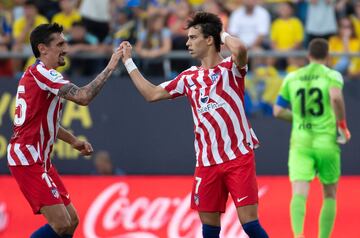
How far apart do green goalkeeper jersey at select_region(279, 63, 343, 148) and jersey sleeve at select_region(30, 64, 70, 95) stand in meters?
3.49

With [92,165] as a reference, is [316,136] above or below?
above

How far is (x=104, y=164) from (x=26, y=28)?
2.57 meters

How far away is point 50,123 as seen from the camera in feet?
31.3

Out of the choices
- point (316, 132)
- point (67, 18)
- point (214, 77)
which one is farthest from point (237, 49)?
point (67, 18)

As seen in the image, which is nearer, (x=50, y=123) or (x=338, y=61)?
(x=50, y=123)

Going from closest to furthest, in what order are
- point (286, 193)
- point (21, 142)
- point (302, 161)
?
point (21, 142)
point (302, 161)
point (286, 193)

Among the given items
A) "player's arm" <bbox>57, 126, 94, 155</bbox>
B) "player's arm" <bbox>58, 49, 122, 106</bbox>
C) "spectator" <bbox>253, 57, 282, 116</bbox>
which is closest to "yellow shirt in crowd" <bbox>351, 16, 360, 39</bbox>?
"spectator" <bbox>253, 57, 282, 116</bbox>

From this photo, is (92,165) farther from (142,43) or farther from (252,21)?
(252,21)

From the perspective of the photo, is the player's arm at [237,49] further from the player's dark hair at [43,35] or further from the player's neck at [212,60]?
the player's dark hair at [43,35]

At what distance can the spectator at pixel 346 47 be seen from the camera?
1558 cm

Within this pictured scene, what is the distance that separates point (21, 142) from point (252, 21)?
6932mm

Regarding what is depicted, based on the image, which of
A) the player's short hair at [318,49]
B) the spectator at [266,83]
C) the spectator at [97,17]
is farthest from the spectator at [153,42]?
the player's short hair at [318,49]

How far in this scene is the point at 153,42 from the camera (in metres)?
15.6

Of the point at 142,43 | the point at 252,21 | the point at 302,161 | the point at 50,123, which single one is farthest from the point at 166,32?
the point at 50,123
